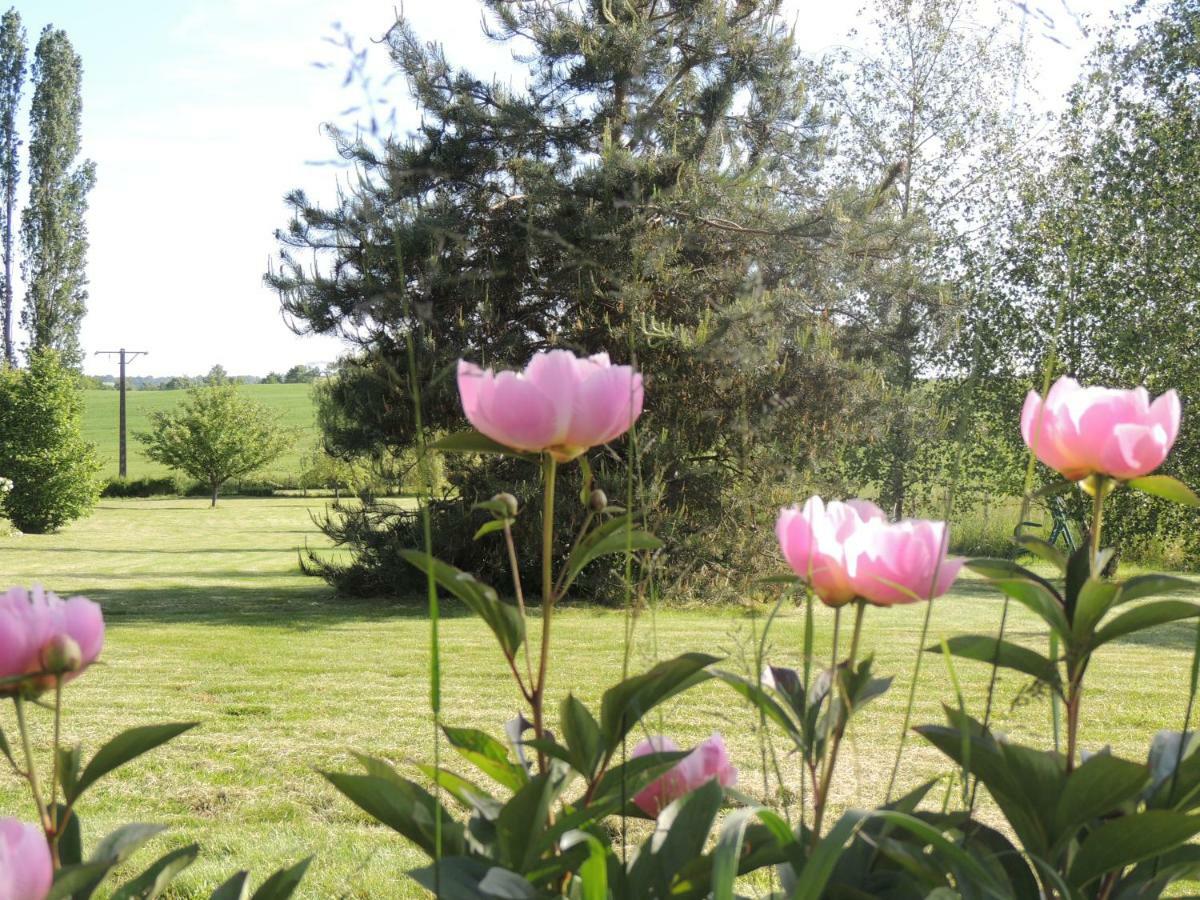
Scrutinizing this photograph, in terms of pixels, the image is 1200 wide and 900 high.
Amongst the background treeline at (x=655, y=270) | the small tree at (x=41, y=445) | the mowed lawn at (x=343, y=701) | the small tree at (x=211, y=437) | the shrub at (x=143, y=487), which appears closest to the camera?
the mowed lawn at (x=343, y=701)

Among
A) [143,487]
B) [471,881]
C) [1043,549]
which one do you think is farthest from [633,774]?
[143,487]

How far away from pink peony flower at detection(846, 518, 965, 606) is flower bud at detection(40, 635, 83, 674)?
50 centimetres

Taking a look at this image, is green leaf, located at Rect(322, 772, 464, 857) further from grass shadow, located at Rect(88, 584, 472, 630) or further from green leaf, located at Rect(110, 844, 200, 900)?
grass shadow, located at Rect(88, 584, 472, 630)

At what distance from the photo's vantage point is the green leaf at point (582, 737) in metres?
0.78

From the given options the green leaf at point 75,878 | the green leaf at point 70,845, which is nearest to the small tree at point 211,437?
the green leaf at point 70,845

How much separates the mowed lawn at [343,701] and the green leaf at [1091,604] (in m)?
0.07

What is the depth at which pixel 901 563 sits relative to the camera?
708 millimetres

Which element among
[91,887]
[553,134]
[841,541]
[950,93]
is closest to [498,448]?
[841,541]

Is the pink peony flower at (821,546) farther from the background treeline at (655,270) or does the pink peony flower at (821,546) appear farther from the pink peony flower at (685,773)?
the background treeline at (655,270)

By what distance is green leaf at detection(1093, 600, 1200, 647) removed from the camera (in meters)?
0.73

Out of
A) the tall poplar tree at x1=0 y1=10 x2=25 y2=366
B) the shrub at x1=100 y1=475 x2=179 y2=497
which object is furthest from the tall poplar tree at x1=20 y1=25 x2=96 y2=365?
the shrub at x1=100 y1=475 x2=179 y2=497

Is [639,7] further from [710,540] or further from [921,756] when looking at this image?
[921,756]

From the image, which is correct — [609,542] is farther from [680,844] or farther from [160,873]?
[160,873]

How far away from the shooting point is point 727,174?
7.48 metres
